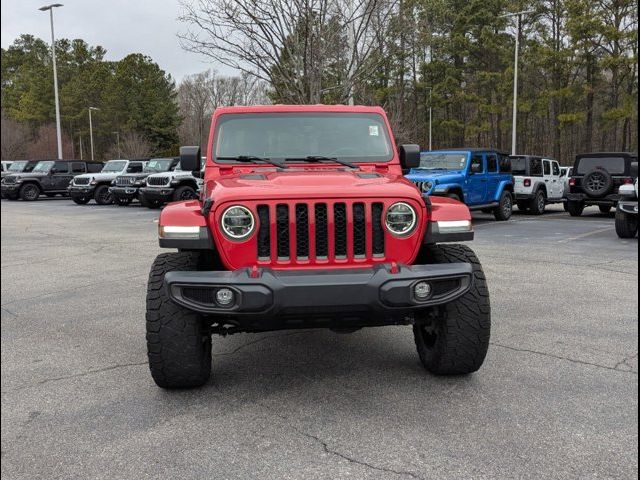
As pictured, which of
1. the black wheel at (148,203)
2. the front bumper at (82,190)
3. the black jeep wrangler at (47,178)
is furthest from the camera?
the black jeep wrangler at (47,178)

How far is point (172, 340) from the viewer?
11.7 feet

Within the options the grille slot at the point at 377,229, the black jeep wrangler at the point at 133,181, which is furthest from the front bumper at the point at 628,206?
the black jeep wrangler at the point at 133,181

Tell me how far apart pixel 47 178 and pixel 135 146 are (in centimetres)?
3157

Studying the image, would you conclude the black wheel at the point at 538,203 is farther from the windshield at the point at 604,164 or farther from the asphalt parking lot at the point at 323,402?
the asphalt parking lot at the point at 323,402

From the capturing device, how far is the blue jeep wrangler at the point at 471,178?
1383cm

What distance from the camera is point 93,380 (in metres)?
4.04

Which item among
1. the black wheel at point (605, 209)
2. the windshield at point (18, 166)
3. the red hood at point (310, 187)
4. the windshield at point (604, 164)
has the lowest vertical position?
the black wheel at point (605, 209)

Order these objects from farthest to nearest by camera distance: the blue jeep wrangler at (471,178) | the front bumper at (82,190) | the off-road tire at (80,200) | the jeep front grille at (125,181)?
the off-road tire at (80,200)
the front bumper at (82,190)
the jeep front grille at (125,181)
the blue jeep wrangler at (471,178)

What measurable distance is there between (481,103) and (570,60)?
7686 millimetres

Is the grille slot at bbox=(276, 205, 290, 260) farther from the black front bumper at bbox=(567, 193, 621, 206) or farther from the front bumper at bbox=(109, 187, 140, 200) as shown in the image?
the front bumper at bbox=(109, 187, 140, 200)

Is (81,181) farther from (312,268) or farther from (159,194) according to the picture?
(312,268)

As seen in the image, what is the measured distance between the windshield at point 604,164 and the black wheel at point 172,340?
1497cm

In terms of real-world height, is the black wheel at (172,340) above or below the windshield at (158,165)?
below

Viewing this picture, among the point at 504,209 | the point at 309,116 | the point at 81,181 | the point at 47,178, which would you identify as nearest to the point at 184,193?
the point at 81,181
